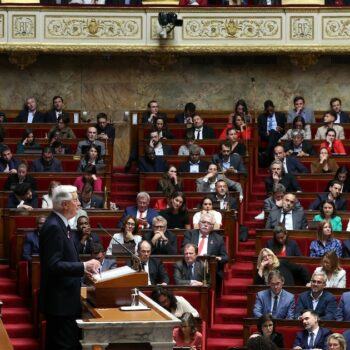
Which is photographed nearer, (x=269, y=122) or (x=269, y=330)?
(x=269, y=330)

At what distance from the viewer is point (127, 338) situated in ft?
24.5

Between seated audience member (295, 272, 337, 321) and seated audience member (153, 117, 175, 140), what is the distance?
5130 mm

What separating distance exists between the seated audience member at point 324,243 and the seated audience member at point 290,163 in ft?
8.27

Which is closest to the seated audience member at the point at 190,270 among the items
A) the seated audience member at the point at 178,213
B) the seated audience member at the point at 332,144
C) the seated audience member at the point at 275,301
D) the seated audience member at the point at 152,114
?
the seated audience member at the point at 275,301

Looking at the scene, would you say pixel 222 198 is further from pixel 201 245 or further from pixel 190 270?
pixel 190 270

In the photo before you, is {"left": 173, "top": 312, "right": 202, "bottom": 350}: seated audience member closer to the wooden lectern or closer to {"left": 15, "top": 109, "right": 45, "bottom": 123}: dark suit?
the wooden lectern

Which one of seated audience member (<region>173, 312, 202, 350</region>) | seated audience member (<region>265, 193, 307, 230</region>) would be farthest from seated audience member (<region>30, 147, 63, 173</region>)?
seated audience member (<region>173, 312, 202, 350</region>)

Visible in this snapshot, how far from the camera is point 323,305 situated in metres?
11.5

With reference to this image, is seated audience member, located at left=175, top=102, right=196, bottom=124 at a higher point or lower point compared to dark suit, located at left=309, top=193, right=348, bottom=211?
higher

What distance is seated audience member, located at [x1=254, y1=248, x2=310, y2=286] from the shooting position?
12.1 m

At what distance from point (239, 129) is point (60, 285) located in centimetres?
873

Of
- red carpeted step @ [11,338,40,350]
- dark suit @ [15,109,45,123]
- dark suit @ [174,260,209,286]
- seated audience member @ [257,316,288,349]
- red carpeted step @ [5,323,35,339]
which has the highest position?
dark suit @ [15,109,45,123]

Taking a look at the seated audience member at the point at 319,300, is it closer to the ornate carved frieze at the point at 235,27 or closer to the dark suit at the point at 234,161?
the dark suit at the point at 234,161

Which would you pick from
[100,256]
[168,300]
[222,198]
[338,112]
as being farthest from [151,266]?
[338,112]
